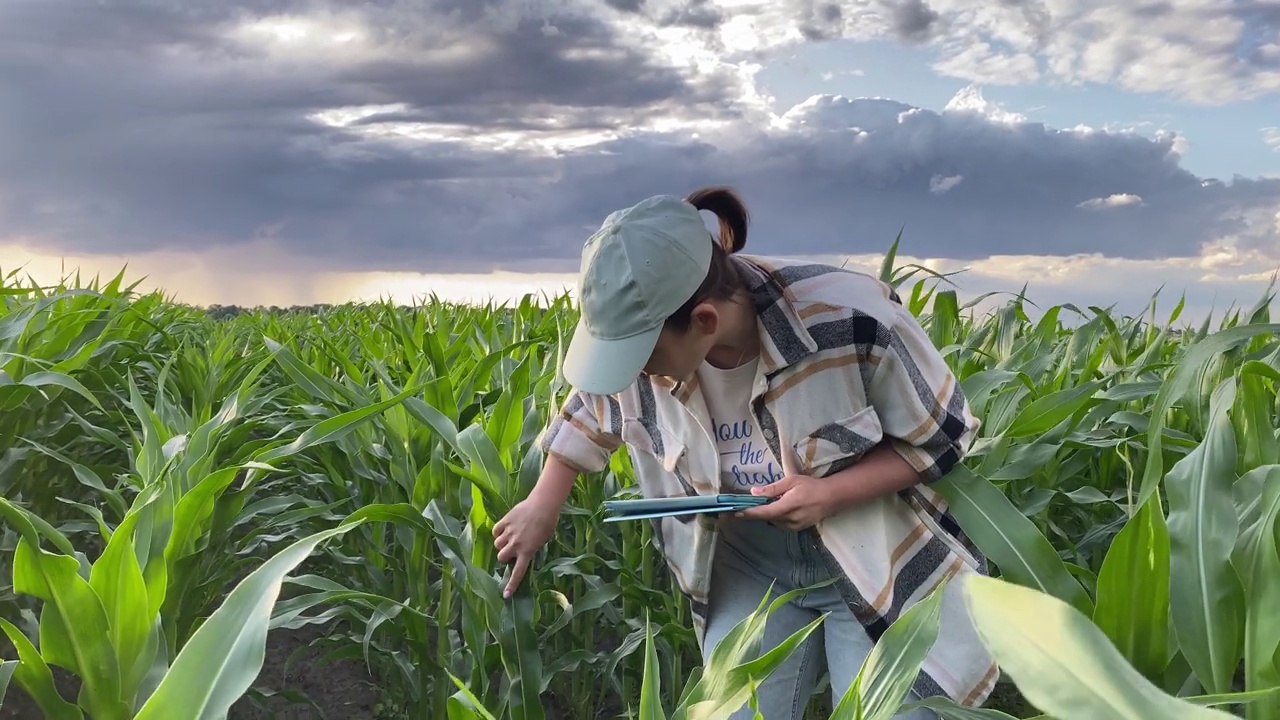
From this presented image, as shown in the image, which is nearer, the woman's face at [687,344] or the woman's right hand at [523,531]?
the woman's face at [687,344]

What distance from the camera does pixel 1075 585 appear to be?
3.76 feet

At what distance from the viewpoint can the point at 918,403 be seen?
5.00ft

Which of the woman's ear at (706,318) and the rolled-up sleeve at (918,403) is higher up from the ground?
the woman's ear at (706,318)

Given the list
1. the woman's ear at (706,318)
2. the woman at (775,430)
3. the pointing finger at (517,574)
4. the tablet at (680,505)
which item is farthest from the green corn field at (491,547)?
the woman's ear at (706,318)

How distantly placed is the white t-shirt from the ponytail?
0.21m

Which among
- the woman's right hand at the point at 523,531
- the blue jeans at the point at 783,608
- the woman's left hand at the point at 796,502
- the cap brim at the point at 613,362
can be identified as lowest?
the blue jeans at the point at 783,608

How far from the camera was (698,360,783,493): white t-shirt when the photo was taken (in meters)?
1.67

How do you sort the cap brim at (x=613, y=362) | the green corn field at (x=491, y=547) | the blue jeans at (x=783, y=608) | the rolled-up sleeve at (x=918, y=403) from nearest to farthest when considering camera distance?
1. the green corn field at (x=491, y=547)
2. the cap brim at (x=613, y=362)
3. the rolled-up sleeve at (x=918, y=403)
4. the blue jeans at (x=783, y=608)

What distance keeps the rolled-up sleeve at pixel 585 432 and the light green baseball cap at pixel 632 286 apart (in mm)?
267

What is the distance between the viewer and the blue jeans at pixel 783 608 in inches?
65.0

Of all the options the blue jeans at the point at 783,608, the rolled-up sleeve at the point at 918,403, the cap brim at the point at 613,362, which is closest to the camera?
the cap brim at the point at 613,362

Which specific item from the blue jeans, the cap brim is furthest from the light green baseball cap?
the blue jeans

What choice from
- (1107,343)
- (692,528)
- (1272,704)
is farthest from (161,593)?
(1107,343)

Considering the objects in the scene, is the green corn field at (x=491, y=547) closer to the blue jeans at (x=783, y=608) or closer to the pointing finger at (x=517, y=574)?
the pointing finger at (x=517, y=574)
